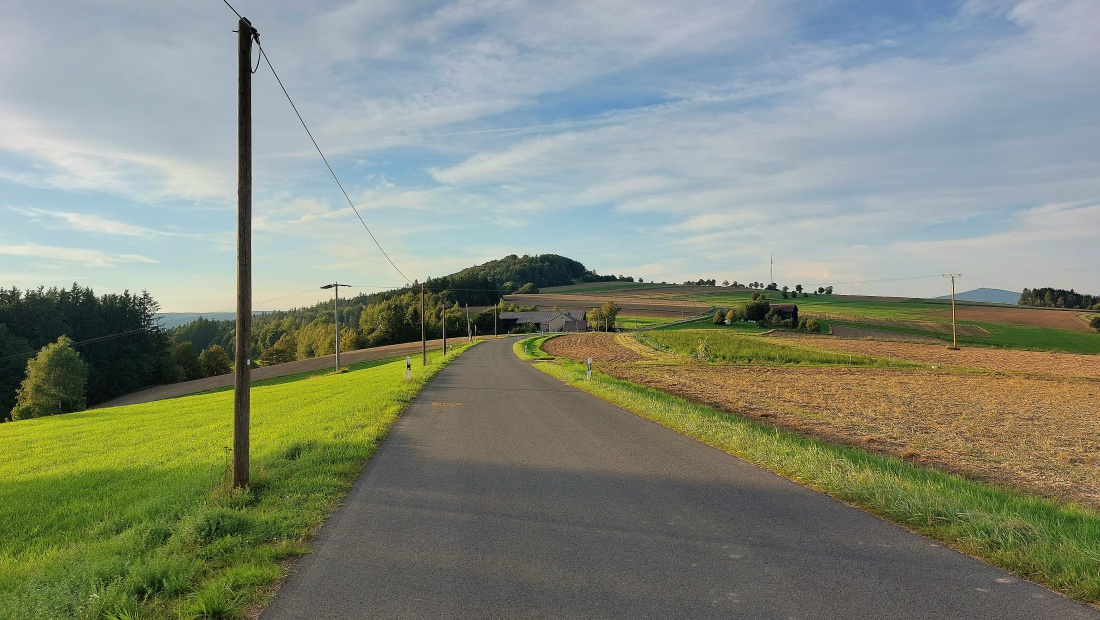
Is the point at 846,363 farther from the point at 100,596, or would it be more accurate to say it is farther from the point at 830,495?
the point at 100,596

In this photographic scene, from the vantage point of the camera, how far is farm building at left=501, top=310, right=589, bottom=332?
390ft

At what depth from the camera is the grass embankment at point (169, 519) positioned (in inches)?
186

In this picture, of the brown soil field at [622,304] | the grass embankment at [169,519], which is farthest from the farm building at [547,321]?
the grass embankment at [169,519]

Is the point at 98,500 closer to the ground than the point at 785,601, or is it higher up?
closer to the ground

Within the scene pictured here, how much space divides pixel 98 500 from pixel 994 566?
39.4 feet

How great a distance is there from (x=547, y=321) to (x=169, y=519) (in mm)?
114265

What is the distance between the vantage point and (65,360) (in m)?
56.8

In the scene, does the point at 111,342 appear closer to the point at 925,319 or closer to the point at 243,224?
the point at 243,224

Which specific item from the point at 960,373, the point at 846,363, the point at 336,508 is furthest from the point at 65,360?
the point at 960,373

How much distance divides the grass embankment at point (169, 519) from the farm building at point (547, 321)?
102811 millimetres

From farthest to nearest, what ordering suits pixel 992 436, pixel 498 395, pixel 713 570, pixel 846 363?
pixel 846 363 < pixel 498 395 < pixel 992 436 < pixel 713 570

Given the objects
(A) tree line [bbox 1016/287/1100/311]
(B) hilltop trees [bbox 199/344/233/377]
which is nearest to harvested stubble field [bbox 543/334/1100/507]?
(B) hilltop trees [bbox 199/344/233/377]

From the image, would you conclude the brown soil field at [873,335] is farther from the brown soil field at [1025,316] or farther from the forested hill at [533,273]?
the forested hill at [533,273]

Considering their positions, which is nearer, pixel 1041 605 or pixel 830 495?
pixel 1041 605
